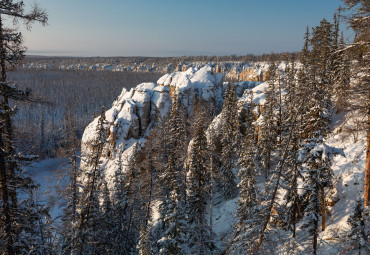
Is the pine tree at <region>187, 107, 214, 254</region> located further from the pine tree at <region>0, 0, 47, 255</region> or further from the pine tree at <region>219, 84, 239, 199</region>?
the pine tree at <region>0, 0, 47, 255</region>

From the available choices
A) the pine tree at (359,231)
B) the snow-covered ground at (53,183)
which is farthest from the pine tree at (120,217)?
the pine tree at (359,231)

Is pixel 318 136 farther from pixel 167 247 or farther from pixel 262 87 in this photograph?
pixel 262 87

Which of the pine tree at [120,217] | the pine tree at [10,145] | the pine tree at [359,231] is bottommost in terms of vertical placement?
the pine tree at [120,217]

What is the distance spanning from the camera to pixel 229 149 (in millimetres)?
34969

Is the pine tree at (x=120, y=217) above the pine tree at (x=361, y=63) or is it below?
below

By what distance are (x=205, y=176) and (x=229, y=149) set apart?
9.05m

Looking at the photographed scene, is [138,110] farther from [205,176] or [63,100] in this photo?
[63,100]

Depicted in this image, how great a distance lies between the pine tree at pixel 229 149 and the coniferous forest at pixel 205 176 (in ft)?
0.61

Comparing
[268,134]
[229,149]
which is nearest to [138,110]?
[229,149]

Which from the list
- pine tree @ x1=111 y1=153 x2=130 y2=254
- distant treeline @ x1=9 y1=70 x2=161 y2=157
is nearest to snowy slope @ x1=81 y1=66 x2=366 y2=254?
pine tree @ x1=111 y1=153 x2=130 y2=254

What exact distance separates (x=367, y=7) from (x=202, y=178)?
21.2 m

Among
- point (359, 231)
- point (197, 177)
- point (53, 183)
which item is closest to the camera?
point (359, 231)

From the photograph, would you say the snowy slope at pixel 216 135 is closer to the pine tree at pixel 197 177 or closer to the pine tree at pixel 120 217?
the pine tree at pixel 197 177

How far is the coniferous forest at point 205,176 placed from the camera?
7953mm
